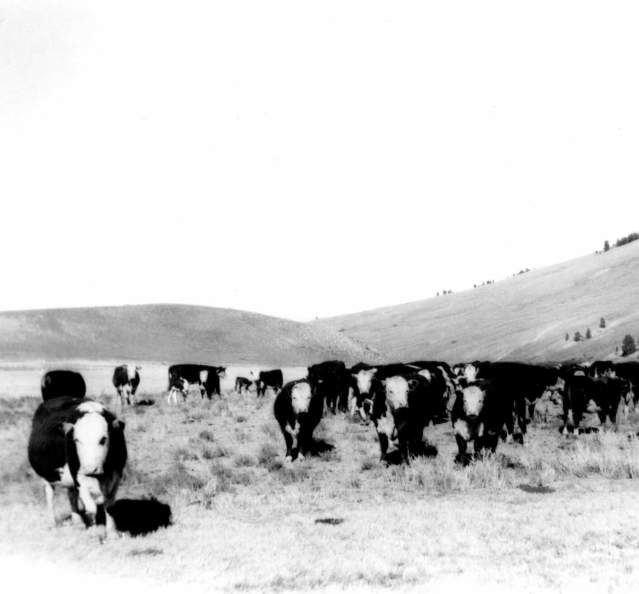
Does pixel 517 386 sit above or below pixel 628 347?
above

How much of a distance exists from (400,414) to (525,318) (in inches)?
3217

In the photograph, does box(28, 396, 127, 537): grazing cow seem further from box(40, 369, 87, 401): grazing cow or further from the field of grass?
box(40, 369, 87, 401): grazing cow

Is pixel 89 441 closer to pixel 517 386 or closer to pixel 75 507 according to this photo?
pixel 75 507

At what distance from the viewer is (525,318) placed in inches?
3612

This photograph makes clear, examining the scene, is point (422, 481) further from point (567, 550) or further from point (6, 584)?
point (6, 584)

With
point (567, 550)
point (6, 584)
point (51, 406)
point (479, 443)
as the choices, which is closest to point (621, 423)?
point (479, 443)

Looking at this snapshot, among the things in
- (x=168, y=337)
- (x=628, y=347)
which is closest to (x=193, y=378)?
(x=628, y=347)

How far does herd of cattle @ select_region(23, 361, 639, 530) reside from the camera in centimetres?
840

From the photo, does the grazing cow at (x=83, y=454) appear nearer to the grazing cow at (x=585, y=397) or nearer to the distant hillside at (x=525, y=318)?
the grazing cow at (x=585, y=397)

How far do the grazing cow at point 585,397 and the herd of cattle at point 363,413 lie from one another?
3cm

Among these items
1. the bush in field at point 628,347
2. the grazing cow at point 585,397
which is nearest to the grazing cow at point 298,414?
the grazing cow at point 585,397

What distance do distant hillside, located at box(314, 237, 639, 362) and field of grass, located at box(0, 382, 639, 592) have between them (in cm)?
4822

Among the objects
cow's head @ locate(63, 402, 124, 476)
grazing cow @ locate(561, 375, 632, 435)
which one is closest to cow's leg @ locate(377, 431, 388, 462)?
grazing cow @ locate(561, 375, 632, 435)

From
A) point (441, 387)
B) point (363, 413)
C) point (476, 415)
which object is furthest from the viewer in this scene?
point (441, 387)
